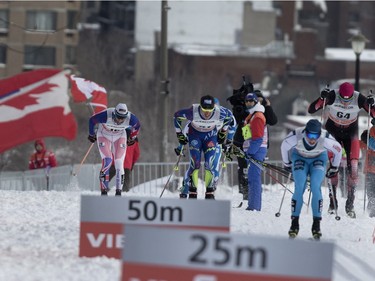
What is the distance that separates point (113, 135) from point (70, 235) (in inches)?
153

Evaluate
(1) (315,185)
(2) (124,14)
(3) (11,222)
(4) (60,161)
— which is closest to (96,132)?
(3) (11,222)

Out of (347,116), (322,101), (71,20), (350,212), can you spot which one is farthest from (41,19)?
(350,212)

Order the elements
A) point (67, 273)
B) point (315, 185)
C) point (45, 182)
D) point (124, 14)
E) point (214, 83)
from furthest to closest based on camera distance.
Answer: point (124, 14) → point (214, 83) → point (45, 182) → point (315, 185) → point (67, 273)

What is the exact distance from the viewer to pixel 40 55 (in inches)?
2756

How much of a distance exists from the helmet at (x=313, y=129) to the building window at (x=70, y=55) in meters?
60.0

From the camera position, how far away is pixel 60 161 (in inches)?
1858

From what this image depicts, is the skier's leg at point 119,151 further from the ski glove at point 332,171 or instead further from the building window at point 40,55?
the building window at point 40,55

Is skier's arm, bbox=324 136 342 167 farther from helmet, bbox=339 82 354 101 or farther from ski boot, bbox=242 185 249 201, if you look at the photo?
ski boot, bbox=242 185 249 201

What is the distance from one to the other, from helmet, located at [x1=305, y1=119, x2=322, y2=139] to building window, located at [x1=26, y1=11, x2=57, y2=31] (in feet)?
182

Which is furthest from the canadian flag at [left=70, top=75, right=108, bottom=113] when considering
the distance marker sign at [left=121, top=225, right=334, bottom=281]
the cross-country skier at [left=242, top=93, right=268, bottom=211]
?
the distance marker sign at [left=121, top=225, right=334, bottom=281]

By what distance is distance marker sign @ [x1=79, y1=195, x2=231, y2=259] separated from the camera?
10539mm

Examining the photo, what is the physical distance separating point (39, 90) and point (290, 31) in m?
65.8

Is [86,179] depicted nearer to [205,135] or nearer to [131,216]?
[205,135]

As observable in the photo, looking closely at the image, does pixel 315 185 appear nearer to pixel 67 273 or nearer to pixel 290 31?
pixel 67 273
